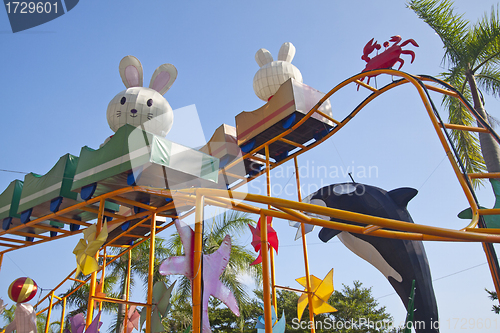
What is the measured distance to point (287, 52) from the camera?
1118 cm

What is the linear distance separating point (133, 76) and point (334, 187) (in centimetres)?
597

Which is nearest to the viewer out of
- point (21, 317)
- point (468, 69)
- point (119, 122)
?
point (119, 122)

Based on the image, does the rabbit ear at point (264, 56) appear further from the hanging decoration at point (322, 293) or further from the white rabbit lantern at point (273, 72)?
the hanging decoration at point (322, 293)

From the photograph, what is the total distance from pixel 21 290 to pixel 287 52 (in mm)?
9599

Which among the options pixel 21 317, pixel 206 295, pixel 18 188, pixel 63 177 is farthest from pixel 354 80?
pixel 21 317

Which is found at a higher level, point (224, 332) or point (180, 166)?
point (180, 166)

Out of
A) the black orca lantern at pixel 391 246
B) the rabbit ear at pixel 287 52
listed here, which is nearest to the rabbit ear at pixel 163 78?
the rabbit ear at pixel 287 52

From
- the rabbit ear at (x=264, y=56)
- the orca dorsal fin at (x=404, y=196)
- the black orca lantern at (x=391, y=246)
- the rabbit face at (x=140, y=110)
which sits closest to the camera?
the black orca lantern at (x=391, y=246)

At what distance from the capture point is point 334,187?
361 inches

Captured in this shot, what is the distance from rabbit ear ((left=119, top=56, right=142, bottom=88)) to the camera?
10.7m

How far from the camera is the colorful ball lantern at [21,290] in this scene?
10.8 metres

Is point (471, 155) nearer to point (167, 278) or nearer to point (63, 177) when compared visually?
point (63, 177)

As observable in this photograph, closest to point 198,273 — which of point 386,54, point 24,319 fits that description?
point 386,54

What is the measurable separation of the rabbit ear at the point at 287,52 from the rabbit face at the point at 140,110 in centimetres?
354
